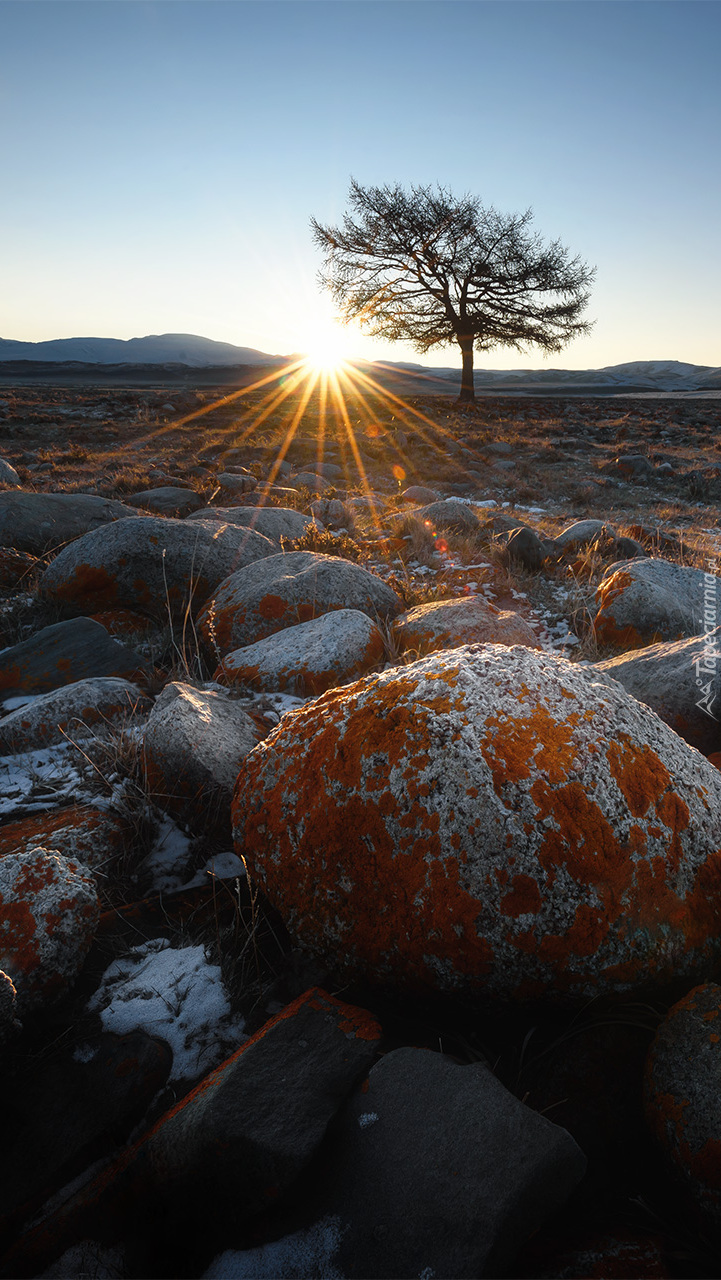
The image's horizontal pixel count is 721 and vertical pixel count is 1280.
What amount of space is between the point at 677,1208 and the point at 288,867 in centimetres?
113

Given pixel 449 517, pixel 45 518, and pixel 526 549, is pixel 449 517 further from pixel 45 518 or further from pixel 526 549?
pixel 45 518

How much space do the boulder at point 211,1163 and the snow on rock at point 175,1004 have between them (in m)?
0.18

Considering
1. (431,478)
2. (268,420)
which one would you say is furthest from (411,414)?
(431,478)

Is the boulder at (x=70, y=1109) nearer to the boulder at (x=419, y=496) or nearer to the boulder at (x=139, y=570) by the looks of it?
the boulder at (x=139, y=570)

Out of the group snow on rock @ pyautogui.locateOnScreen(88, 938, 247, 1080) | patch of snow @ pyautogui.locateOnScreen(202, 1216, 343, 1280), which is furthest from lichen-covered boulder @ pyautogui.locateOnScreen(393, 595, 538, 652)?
patch of snow @ pyautogui.locateOnScreen(202, 1216, 343, 1280)

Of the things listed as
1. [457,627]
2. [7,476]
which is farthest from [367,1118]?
[7,476]

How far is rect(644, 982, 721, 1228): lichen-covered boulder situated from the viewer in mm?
1208

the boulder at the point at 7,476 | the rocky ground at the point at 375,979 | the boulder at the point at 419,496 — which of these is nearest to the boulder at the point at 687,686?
the rocky ground at the point at 375,979

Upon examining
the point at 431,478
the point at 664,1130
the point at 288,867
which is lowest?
the point at 664,1130

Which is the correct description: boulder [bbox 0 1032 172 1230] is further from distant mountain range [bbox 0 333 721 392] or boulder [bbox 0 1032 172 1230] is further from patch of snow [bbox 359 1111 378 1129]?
distant mountain range [bbox 0 333 721 392]

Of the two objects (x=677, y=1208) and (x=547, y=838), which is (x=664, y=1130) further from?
(x=547, y=838)

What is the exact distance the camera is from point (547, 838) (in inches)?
58.6

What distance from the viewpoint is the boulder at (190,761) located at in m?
2.30

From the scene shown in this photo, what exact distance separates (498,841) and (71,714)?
2.35 m
